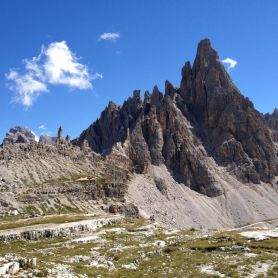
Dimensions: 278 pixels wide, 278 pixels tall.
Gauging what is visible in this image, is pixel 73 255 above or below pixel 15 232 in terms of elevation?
below

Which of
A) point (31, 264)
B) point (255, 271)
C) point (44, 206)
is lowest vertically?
point (255, 271)

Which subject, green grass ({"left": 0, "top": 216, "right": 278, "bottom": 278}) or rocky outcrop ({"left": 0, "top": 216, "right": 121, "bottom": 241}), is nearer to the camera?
green grass ({"left": 0, "top": 216, "right": 278, "bottom": 278})

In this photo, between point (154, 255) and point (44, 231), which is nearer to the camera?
point (154, 255)

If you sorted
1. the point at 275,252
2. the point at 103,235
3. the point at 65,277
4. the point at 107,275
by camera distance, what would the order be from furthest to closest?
the point at 103,235
the point at 275,252
the point at 107,275
the point at 65,277

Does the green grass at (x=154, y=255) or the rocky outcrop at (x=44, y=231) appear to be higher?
the rocky outcrop at (x=44, y=231)

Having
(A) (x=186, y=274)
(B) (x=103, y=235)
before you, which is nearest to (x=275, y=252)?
(A) (x=186, y=274)

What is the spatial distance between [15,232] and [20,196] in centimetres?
7387

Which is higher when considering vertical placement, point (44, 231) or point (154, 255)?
point (44, 231)

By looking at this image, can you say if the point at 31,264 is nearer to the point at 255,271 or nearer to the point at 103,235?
the point at 255,271

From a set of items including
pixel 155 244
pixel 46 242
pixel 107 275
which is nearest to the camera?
pixel 107 275

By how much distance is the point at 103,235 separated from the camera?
67.6 m

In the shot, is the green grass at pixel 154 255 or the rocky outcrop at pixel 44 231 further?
the rocky outcrop at pixel 44 231

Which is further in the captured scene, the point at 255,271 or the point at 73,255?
the point at 73,255

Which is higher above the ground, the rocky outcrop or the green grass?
the rocky outcrop
